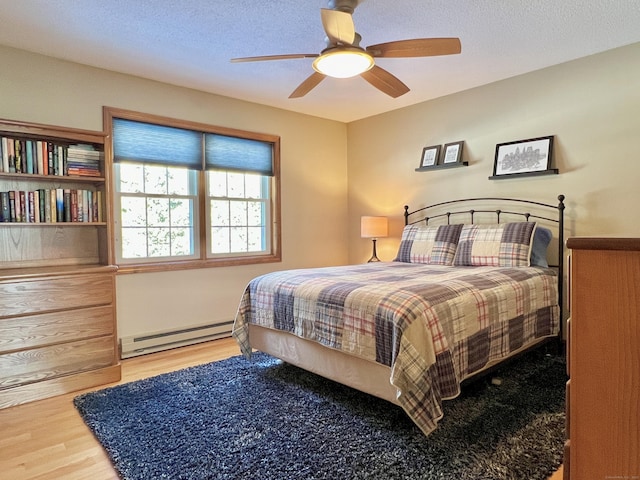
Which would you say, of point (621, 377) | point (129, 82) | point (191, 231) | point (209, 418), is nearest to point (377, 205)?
point (191, 231)

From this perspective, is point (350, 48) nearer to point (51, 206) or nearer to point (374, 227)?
point (51, 206)

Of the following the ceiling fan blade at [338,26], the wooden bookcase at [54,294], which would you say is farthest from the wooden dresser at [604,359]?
the wooden bookcase at [54,294]

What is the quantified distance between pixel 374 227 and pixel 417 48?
7.70 feet

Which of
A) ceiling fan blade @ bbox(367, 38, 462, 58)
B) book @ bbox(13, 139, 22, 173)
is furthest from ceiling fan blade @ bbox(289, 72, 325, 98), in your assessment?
book @ bbox(13, 139, 22, 173)

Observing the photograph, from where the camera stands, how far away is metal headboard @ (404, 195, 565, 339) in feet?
10.4

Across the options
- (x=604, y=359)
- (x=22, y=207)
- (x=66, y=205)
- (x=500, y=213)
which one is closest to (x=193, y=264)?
(x=66, y=205)

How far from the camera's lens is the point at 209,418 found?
7.16 ft

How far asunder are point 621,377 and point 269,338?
2330mm

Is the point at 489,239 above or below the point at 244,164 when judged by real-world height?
below

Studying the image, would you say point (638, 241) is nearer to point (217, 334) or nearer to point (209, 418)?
point (209, 418)

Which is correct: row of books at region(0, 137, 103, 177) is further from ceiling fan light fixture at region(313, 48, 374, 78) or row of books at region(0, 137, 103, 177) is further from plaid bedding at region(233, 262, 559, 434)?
ceiling fan light fixture at region(313, 48, 374, 78)

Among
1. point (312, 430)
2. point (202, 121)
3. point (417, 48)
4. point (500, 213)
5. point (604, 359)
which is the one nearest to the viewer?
point (604, 359)

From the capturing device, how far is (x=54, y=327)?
2.58 m

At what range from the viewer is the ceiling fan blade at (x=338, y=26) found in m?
1.91
